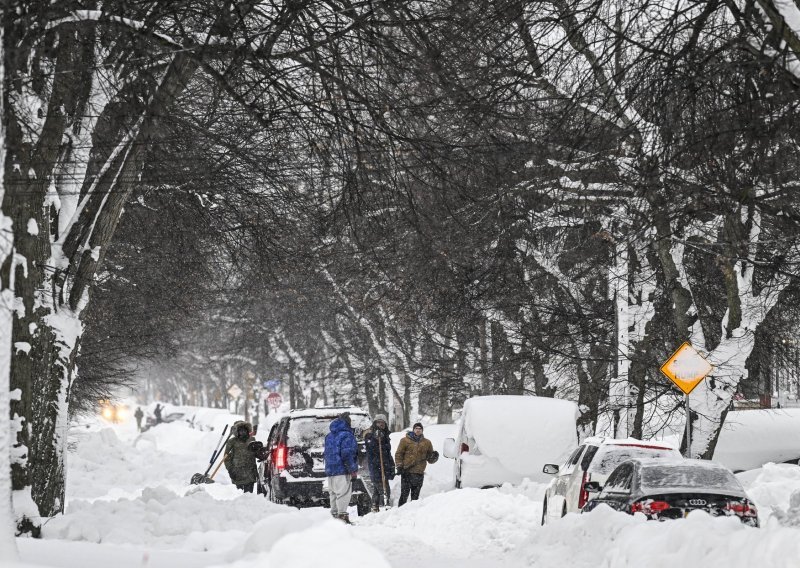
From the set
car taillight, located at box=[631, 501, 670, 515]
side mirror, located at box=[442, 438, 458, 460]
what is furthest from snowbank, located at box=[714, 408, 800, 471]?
car taillight, located at box=[631, 501, 670, 515]

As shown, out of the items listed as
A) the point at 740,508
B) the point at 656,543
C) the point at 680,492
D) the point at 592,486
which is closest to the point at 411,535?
the point at 592,486

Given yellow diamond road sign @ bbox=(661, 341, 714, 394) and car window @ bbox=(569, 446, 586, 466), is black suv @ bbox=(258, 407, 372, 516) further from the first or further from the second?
yellow diamond road sign @ bbox=(661, 341, 714, 394)

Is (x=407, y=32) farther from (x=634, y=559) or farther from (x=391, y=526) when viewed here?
(x=391, y=526)

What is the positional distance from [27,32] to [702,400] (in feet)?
52.3

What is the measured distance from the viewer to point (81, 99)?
10977 mm

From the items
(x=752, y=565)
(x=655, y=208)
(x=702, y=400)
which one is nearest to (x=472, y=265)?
(x=702, y=400)

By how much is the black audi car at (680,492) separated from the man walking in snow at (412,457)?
7.62 m

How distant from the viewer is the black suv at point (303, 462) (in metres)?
18.7

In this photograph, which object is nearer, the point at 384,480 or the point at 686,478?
the point at 686,478

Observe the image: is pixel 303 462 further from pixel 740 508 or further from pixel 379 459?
pixel 740 508

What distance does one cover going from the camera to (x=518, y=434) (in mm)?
20656

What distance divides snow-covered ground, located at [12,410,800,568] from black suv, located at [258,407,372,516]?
1.71m

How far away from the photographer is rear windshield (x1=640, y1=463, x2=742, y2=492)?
11547mm

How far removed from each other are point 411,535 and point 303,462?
12.9ft
